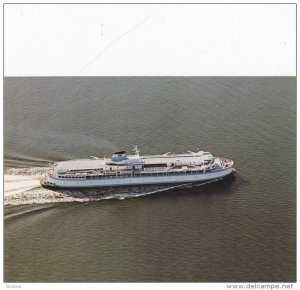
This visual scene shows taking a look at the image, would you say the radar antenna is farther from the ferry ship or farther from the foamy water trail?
the foamy water trail

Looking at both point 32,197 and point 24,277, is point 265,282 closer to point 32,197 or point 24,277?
point 24,277

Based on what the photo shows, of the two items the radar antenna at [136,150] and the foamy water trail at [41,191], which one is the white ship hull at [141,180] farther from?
the radar antenna at [136,150]

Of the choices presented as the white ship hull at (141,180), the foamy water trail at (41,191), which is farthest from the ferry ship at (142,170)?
the foamy water trail at (41,191)

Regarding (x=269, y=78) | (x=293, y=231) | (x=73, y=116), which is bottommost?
(x=293, y=231)

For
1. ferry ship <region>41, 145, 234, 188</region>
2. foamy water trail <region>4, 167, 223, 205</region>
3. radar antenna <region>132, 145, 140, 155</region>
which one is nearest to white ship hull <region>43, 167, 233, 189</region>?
ferry ship <region>41, 145, 234, 188</region>

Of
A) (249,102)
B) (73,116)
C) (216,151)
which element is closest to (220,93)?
(249,102)

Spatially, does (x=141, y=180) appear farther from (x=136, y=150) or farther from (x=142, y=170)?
(x=136, y=150)

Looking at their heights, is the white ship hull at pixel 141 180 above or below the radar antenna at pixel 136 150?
below
